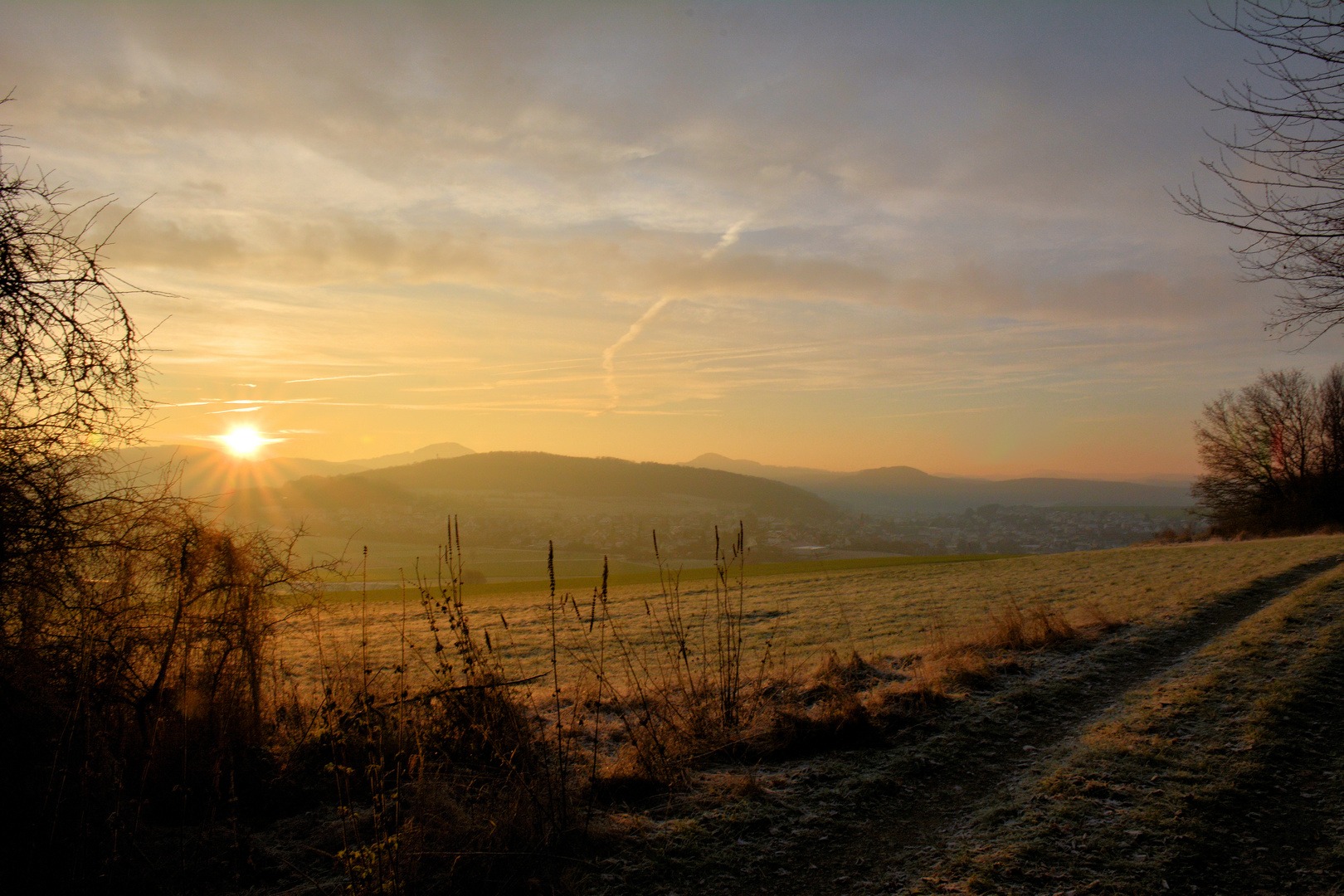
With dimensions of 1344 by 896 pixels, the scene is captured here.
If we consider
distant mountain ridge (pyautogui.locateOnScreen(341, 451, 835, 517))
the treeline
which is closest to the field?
the treeline

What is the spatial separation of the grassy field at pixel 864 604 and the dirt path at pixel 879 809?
2786 mm

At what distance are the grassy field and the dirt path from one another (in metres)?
2.79

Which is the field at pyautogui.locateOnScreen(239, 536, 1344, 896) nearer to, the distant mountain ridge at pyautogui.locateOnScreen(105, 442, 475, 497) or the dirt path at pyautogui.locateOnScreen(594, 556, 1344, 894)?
the dirt path at pyautogui.locateOnScreen(594, 556, 1344, 894)

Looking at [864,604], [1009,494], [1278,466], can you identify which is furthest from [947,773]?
[1009,494]

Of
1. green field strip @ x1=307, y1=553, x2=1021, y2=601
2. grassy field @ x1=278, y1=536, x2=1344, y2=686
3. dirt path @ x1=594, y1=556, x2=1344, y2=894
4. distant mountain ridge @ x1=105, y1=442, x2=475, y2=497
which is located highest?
distant mountain ridge @ x1=105, y1=442, x2=475, y2=497

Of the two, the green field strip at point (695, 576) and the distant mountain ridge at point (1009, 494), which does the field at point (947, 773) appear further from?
the distant mountain ridge at point (1009, 494)

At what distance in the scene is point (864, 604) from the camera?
20.1 meters

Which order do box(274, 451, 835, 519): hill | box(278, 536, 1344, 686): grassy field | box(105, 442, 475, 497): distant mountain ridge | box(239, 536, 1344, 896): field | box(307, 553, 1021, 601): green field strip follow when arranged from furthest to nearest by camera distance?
box(274, 451, 835, 519): hill → box(307, 553, 1021, 601): green field strip → box(278, 536, 1344, 686): grassy field → box(105, 442, 475, 497): distant mountain ridge → box(239, 536, 1344, 896): field

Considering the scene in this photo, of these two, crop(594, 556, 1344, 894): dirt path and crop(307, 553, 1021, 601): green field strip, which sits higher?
crop(594, 556, 1344, 894): dirt path

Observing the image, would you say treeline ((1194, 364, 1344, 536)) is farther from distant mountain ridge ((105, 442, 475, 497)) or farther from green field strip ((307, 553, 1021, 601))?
distant mountain ridge ((105, 442, 475, 497))

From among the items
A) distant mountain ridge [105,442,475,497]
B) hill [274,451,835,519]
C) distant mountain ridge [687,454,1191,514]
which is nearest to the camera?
distant mountain ridge [105,442,475,497]

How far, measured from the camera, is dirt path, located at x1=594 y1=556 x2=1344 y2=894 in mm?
3846

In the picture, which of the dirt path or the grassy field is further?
the grassy field

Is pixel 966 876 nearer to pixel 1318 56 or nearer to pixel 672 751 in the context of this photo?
pixel 672 751
